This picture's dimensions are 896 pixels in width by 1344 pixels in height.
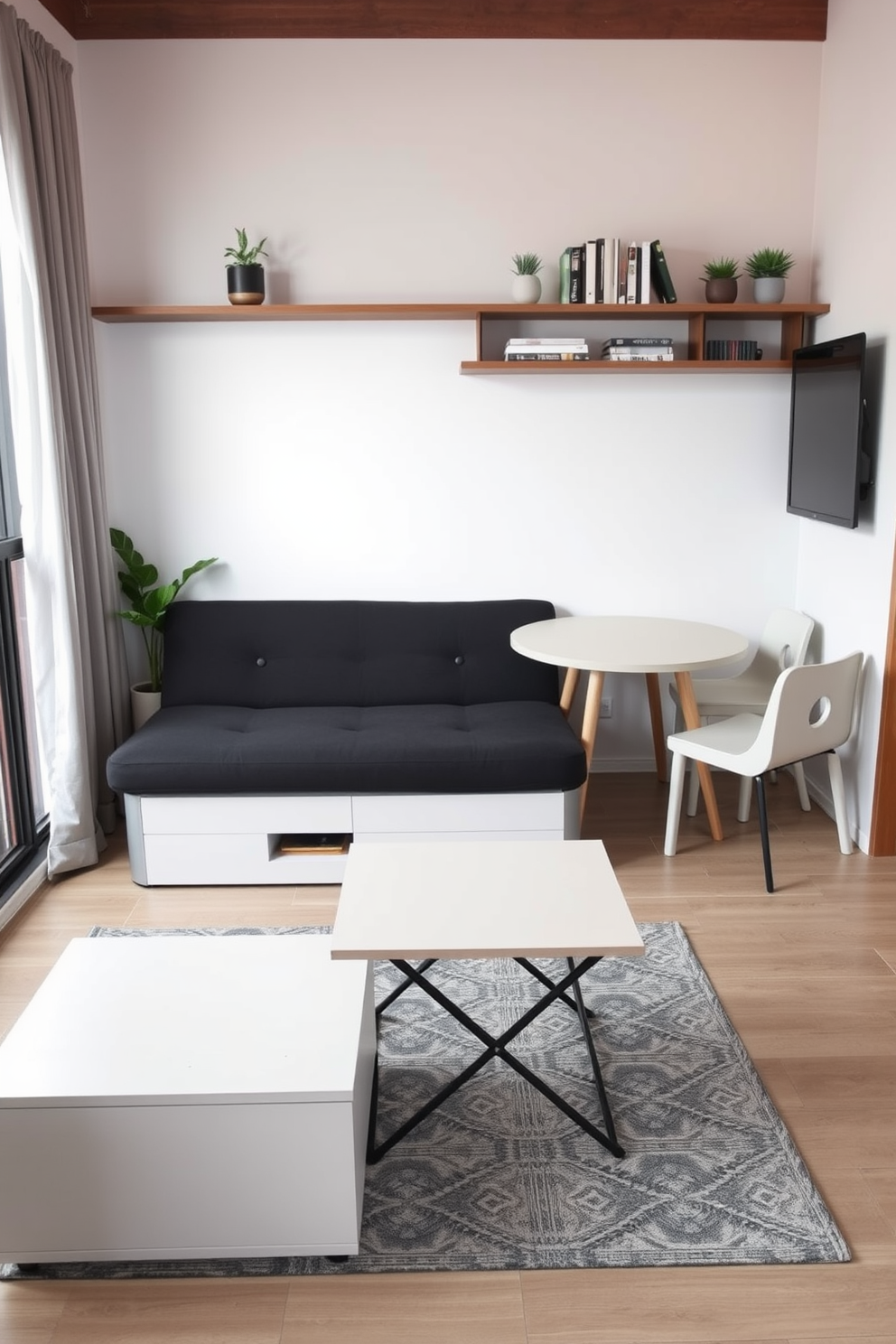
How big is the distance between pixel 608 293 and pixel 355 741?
184 centimetres

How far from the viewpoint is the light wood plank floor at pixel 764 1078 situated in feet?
6.07

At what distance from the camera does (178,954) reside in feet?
7.73

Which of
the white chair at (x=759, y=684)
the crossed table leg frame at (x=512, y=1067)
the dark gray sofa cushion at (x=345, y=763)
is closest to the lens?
the crossed table leg frame at (x=512, y=1067)

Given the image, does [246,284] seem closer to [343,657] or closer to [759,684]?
[343,657]

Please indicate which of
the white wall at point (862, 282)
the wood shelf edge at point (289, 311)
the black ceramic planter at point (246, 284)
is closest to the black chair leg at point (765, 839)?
the white wall at point (862, 282)

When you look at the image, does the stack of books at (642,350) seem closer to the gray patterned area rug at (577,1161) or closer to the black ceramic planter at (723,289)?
the black ceramic planter at (723,289)

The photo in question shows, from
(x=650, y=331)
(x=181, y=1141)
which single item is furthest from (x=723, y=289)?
(x=181, y=1141)

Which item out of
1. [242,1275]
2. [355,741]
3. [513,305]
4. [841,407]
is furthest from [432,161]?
[242,1275]

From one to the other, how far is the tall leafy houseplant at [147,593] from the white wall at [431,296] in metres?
0.12

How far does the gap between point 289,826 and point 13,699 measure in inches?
38.9

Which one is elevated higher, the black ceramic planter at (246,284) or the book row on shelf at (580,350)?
the black ceramic planter at (246,284)

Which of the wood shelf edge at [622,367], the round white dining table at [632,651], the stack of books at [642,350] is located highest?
the stack of books at [642,350]

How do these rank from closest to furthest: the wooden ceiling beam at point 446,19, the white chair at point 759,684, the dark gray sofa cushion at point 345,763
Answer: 1. the dark gray sofa cushion at point 345,763
2. the wooden ceiling beam at point 446,19
3. the white chair at point 759,684

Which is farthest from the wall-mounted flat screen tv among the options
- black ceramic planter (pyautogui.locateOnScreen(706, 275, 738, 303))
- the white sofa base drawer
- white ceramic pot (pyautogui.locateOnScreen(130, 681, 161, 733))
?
white ceramic pot (pyautogui.locateOnScreen(130, 681, 161, 733))
